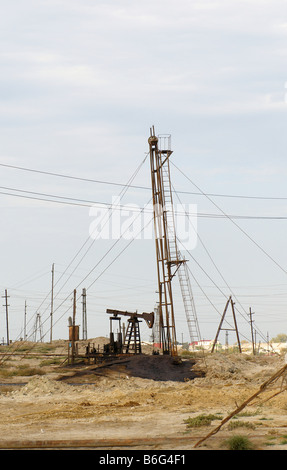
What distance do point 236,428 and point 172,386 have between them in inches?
565

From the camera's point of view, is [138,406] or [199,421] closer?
[199,421]

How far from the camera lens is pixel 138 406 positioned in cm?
1978

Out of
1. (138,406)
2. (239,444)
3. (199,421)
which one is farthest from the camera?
(138,406)

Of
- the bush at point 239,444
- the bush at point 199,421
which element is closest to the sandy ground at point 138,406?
the bush at point 199,421

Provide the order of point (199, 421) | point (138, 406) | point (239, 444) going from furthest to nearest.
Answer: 1. point (138, 406)
2. point (199, 421)
3. point (239, 444)

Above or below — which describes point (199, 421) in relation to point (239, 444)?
above

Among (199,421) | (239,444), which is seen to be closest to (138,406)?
(199,421)

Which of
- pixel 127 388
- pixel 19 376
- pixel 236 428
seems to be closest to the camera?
pixel 236 428

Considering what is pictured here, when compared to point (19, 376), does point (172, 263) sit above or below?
above

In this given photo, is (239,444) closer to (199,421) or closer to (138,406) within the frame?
(199,421)

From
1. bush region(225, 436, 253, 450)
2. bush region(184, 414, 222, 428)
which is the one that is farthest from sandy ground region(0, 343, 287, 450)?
bush region(225, 436, 253, 450)
